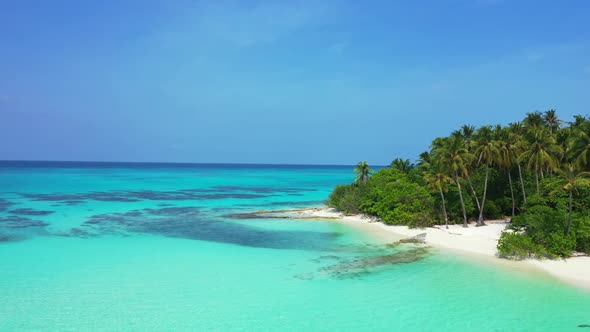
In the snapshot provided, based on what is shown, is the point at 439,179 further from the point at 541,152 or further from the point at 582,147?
the point at 582,147

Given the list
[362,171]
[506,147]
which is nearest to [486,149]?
[506,147]

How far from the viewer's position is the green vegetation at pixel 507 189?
103 ft

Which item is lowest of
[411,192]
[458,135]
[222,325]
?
[222,325]

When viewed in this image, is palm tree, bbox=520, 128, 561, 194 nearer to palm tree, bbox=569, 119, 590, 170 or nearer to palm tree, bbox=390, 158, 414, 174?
palm tree, bbox=569, 119, 590, 170

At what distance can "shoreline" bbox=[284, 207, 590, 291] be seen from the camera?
27.9 metres

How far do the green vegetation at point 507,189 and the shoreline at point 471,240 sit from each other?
39.5 inches

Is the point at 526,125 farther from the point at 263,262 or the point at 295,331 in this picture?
the point at 295,331

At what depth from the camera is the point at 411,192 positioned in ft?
152

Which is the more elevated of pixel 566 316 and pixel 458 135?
pixel 458 135

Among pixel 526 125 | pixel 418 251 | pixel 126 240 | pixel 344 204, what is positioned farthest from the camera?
pixel 344 204

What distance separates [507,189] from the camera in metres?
48.1

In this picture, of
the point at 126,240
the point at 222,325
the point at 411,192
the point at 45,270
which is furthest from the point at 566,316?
the point at 126,240

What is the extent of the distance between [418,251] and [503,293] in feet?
35.7

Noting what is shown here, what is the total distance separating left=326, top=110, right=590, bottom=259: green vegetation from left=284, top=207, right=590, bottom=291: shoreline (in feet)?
3.29
